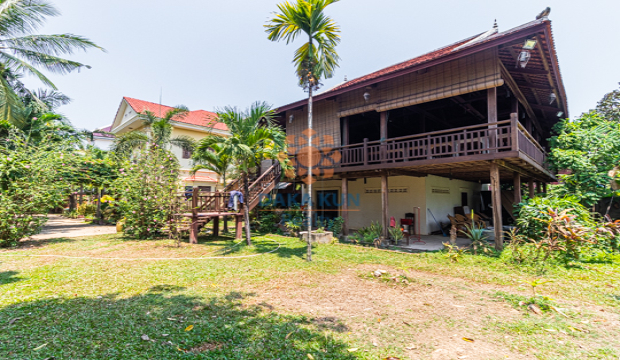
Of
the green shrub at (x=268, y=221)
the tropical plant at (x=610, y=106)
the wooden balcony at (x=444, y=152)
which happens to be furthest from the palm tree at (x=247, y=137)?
the tropical plant at (x=610, y=106)

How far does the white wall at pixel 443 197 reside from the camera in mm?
11906

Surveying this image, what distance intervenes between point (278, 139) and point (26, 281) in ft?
20.3

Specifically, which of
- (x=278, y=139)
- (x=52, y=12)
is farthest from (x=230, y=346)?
(x=52, y=12)

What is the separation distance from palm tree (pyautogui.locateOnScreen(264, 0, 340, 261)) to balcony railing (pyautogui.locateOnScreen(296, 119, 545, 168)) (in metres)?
3.37

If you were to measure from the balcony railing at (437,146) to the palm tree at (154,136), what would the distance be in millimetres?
6125

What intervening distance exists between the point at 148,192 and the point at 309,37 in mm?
7592

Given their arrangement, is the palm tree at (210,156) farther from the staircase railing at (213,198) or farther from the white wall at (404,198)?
the white wall at (404,198)

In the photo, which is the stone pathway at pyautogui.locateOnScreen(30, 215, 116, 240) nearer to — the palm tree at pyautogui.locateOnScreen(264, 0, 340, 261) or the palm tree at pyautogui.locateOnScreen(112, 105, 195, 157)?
the palm tree at pyautogui.locateOnScreen(112, 105, 195, 157)

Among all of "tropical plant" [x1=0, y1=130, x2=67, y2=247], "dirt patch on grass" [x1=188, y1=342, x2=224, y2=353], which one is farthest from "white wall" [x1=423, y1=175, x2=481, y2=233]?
"tropical plant" [x1=0, y1=130, x2=67, y2=247]

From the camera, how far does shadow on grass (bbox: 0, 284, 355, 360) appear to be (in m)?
2.79

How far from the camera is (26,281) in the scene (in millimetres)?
5082

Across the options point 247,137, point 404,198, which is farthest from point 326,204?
point 247,137

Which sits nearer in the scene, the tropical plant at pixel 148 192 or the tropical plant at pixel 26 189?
the tropical plant at pixel 26 189

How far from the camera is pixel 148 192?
9.97 m
